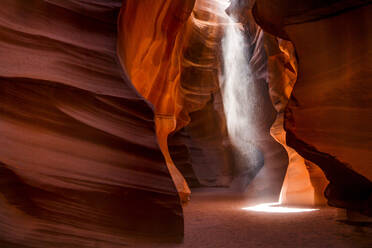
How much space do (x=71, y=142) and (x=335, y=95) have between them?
129 inches

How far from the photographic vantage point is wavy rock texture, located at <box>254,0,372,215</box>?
12.7 feet

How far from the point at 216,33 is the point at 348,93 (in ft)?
36.8

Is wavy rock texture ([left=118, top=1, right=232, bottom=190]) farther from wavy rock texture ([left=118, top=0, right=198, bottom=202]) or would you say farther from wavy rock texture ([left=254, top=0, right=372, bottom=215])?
wavy rock texture ([left=254, top=0, right=372, bottom=215])

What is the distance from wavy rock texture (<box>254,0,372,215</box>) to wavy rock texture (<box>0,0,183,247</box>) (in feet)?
6.69

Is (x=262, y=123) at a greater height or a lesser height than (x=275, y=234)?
lesser

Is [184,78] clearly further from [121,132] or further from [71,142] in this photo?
[71,142]

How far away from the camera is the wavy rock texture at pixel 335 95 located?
12.7 feet

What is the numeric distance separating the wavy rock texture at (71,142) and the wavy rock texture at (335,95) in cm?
204

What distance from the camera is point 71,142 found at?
130 inches

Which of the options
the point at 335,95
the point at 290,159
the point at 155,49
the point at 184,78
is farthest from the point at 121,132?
the point at 184,78

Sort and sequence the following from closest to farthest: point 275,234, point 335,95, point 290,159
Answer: point 275,234
point 335,95
point 290,159

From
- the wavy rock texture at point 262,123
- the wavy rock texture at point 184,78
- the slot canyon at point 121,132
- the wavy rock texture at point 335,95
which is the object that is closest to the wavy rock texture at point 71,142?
the slot canyon at point 121,132

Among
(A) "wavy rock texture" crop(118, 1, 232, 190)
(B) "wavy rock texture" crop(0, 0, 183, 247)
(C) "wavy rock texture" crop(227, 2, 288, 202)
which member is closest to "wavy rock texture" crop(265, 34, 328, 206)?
(C) "wavy rock texture" crop(227, 2, 288, 202)

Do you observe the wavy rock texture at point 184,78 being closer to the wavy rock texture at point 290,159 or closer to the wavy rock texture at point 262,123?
the wavy rock texture at point 262,123
